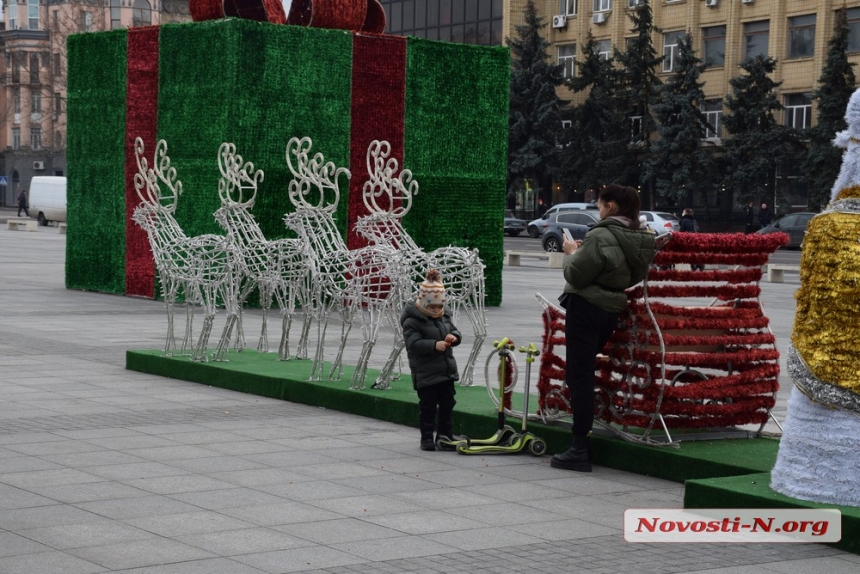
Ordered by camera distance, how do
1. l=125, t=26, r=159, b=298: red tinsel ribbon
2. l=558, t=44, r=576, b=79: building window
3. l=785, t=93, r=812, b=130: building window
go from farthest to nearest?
l=558, t=44, r=576, b=79: building window
l=785, t=93, r=812, b=130: building window
l=125, t=26, r=159, b=298: red tinsel ribbon

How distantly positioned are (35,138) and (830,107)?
55.2 m

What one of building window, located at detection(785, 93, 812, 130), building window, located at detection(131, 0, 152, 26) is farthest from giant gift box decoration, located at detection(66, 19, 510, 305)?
building window, located at detection(131, 0, 152, 26)

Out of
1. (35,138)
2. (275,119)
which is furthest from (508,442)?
(35,138)

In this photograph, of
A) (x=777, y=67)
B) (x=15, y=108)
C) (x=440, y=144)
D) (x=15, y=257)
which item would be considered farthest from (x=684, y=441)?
(x=15, y=108)

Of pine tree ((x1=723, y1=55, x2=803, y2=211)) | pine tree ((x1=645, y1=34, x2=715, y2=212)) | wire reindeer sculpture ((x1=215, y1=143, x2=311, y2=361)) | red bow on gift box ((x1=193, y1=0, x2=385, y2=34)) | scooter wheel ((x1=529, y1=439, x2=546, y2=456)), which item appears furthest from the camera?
pine tree ((x1=645, y1=34, x2=715, y2=212))

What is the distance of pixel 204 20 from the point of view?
2239cm

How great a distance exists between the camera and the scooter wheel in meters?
9.66

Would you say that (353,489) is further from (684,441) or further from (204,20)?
(204,20)

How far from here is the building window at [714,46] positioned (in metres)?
58.4

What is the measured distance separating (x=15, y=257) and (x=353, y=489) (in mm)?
28935

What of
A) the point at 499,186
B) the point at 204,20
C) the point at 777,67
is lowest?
the point at 499,186

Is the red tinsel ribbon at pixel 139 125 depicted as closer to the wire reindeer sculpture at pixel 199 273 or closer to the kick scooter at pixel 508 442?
the wire reindeer sculpture at pixel 199 273

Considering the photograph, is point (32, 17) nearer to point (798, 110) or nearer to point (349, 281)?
point (798, 110)

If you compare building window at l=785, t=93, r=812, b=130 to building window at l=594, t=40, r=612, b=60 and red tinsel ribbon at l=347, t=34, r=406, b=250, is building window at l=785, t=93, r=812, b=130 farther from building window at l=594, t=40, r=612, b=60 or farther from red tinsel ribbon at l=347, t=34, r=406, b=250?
red tinsel ribbon at l=347, t=34, r=406, b=250
